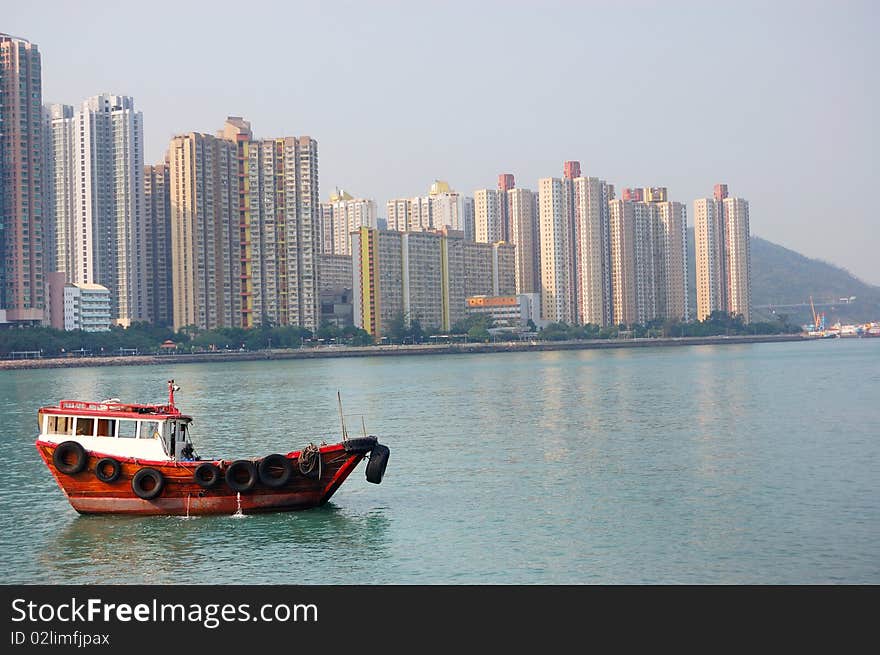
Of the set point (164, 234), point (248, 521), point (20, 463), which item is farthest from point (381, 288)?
point (248, 521)

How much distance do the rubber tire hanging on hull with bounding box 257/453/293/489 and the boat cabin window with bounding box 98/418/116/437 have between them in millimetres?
2620

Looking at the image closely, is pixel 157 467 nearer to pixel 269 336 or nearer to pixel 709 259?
pixel 269 336

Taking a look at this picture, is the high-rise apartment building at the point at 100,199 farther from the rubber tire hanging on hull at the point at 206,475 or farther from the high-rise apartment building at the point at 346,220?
the rubber tire hanging on hull at the point at 206,475

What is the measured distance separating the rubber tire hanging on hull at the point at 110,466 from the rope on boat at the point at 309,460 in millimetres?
3073

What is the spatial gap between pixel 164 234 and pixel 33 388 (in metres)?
60.6

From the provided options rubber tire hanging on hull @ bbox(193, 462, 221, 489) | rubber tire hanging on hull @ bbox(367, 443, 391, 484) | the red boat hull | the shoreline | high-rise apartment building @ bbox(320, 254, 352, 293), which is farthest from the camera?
high-rise apartment building @ bbox(320, 254, 352, 293)

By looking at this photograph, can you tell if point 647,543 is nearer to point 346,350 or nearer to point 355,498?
point 355,498

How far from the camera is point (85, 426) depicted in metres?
19.9

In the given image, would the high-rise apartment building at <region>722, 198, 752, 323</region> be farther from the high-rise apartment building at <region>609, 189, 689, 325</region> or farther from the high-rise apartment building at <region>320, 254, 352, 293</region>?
the high-rise apartment building at <region>320, 254, 352, 293</region>

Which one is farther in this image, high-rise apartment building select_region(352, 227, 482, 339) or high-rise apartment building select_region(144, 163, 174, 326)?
high-rise apartment building select_region(352, 227, 482, 339)

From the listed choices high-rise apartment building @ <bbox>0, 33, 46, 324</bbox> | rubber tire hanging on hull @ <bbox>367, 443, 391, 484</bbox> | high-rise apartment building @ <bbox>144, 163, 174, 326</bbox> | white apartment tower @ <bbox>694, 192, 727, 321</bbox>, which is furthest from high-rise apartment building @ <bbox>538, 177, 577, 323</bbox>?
rubber tire hanging on hull @ <bbox>367, 443, 391, 484</bbox>

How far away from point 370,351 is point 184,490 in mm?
101808

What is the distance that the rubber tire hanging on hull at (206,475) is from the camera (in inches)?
769

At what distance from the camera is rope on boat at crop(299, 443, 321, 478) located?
19.9 metres
